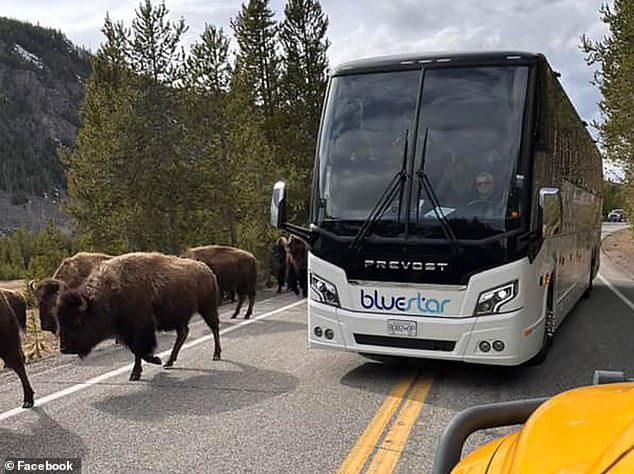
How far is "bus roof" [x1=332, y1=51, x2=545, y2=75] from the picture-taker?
23.0 feet

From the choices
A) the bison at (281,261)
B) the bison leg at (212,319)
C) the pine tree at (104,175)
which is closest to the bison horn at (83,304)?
the bison leg at (212,319)

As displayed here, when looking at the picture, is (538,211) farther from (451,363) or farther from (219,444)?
(219,444)

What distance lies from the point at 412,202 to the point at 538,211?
4.34 feet

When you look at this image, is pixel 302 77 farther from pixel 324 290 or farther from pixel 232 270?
pixel 324 290

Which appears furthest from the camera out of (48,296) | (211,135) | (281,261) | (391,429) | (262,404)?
(211,135)

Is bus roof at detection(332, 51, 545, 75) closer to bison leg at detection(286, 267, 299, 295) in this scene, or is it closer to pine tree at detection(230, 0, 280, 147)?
bison leg at detection(286, 267, 299, 295)

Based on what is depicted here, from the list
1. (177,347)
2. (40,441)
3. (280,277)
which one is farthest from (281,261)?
(40,441)

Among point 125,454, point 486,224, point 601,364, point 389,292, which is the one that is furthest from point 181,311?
point 601,364

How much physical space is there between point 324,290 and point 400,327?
0.99 meters

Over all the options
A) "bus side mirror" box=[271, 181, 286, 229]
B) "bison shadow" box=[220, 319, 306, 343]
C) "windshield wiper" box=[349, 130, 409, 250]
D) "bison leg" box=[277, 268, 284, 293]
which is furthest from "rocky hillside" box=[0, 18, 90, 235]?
"windshield wiper" box=[349, 130, 409, 250]

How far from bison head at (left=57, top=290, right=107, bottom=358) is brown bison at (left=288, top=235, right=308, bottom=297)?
9.91 m

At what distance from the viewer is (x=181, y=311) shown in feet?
27.6

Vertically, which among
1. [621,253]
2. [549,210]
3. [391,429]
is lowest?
[621,253]

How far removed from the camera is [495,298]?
6.68 meters
